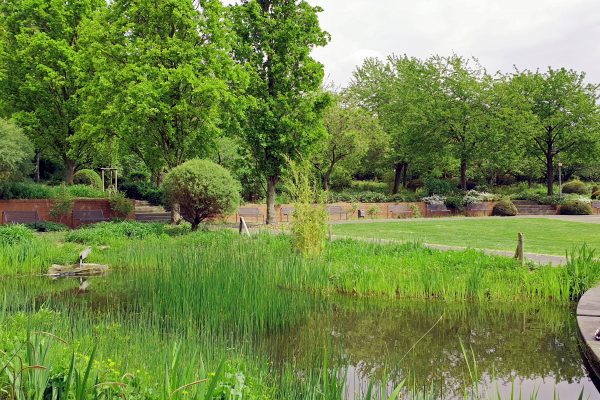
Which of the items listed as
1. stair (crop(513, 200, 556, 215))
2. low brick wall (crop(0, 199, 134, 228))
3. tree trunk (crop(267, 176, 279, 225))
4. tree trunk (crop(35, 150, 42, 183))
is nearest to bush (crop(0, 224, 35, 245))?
low brick wall (crop(0, 199, 134, 228))

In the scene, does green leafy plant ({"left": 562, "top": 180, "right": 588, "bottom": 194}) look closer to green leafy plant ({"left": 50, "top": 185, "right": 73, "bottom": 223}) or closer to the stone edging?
the stone edging

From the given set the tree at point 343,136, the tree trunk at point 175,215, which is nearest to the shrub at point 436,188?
the tree at point 343,136

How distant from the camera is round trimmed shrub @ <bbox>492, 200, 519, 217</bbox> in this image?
102 feet

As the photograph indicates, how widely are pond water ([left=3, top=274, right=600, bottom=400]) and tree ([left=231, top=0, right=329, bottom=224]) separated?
13339 mm

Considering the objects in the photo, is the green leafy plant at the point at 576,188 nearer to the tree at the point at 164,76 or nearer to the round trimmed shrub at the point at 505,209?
the round trimmed shrub at the point at 505,209

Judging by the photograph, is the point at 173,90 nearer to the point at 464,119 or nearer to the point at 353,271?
the point at 353,271

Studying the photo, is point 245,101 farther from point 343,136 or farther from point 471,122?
point 471,122

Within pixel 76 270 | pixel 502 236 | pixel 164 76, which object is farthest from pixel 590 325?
pixel 164 76

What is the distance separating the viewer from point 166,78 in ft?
62.0

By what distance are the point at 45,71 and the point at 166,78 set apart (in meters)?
11.0

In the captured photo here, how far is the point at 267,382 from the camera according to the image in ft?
15.3

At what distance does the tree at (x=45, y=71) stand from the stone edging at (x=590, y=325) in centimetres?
2417

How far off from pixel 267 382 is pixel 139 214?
→ 2023 centimetres

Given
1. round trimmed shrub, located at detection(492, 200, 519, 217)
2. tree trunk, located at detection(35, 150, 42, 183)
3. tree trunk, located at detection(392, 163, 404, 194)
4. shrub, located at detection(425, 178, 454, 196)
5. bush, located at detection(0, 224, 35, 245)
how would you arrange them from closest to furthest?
bush, located at detection(0, 224, 35, 245) < tree trunk, located at detection(35, 150, 42, 183) < round trimmed shrub, located at detection(492, 200, 519, 217) < shrub, located at detection(425, 178, 454, 196) < tree trunk, located at detection(392, 163, 404, 194)
